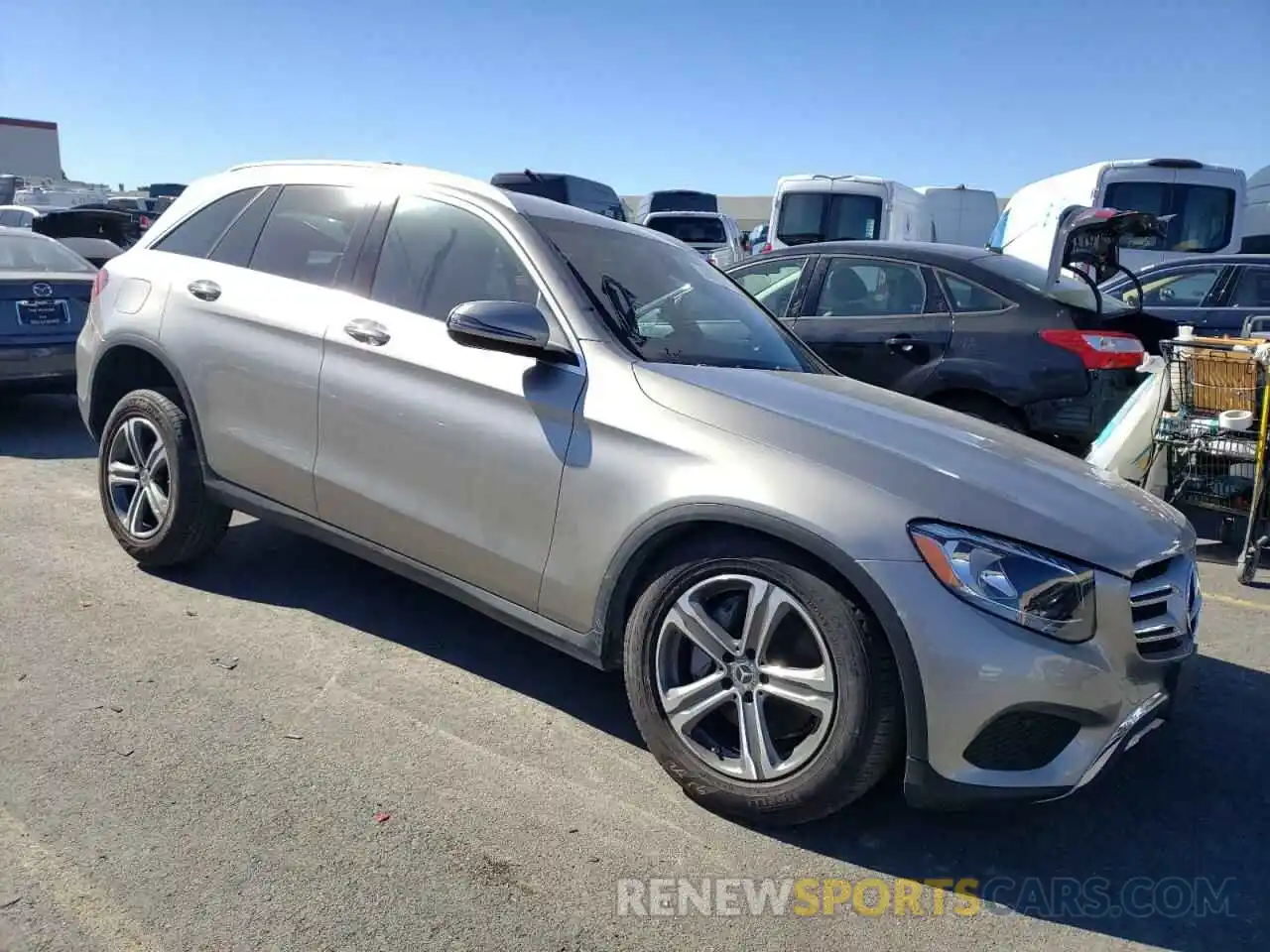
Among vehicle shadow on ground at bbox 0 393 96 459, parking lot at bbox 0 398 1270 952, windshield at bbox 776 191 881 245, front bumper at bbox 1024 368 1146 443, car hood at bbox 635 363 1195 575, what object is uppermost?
windshield at bbox 776 191 881 245

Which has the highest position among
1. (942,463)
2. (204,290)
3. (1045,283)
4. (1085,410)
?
(1045,283)

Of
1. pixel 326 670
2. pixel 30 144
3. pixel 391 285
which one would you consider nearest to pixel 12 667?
pixel 326 670

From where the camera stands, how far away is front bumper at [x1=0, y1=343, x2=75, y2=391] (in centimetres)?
691

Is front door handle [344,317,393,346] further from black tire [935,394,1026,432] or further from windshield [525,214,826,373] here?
black tire [935,394,1026,432]

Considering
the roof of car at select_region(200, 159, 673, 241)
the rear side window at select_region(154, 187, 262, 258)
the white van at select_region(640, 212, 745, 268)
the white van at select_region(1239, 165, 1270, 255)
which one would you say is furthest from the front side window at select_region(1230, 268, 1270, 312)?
Answer: the white van at select_region(1239, 165, 1270, 255)

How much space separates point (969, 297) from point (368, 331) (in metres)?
3.97

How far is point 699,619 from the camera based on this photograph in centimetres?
285

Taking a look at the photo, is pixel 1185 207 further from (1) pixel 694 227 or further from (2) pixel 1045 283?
(2) pixel 1045 283

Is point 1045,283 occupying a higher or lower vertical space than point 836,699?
higher

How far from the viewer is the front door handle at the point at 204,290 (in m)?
4.17

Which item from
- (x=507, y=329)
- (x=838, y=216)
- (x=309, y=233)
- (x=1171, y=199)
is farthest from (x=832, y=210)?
(x=507, y=329)

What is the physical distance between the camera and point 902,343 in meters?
6.23

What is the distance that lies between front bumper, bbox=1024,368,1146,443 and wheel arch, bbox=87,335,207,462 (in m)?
4.54

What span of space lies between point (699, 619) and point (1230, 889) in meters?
1.55
